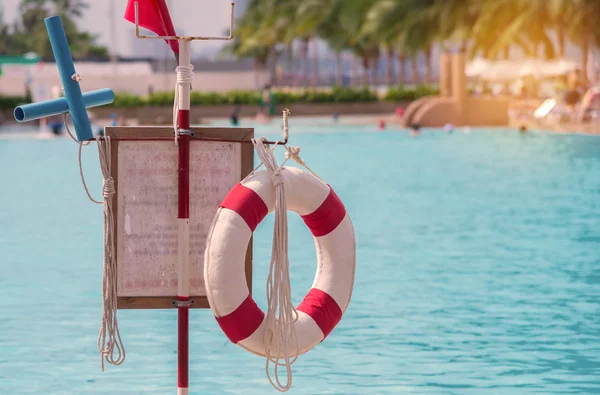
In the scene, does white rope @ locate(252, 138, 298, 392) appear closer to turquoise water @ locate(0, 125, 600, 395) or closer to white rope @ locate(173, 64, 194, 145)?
white rope @ locate(173, 64, 194, 145)

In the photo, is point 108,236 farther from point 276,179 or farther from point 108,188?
point 276,179

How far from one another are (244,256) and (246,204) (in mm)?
202

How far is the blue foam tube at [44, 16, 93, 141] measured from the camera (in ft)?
15.7

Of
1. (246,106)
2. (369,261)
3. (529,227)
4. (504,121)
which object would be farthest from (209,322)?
(246,106)

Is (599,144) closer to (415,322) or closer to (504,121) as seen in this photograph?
(504,121)

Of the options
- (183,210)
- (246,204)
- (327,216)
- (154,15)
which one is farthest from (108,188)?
(327,216)

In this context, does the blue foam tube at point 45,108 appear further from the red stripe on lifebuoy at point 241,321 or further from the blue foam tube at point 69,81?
the red stripe on lifebuoy at point 241,321

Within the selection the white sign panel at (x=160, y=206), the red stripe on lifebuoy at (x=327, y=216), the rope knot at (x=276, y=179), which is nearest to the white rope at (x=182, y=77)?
the white sign panel at (x=160, y=206)

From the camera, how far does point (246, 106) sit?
2127 inches

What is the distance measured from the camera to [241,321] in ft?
15.3

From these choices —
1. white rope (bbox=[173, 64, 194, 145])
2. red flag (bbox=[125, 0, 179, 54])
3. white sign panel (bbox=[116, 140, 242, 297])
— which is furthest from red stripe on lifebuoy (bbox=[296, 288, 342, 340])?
red flag (bbox=[125, 0, 179, 54])

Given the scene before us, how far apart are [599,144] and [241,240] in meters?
28.8

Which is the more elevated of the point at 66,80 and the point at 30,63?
the point at 30,63

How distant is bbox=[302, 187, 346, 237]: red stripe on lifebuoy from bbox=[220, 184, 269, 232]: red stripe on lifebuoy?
0.94ft
